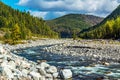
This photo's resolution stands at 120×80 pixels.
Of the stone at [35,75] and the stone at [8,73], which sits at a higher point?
the stone at [8,73]

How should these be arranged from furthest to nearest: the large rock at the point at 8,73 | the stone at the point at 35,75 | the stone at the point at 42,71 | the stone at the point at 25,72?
the stone at the point at 42,71 < the stone at the point at 35,75 < the stone at the point at 25,72 < the large rock at the point at 8,73

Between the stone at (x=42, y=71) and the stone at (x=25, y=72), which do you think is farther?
the stone at (x=42, y=71)

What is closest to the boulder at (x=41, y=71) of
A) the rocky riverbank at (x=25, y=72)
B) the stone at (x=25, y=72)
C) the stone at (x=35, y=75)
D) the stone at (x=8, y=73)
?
the rocky riverbank at (x=25, y=72)

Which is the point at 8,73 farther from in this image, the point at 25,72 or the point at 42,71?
the point at 42,71

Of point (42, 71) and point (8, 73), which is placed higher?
point (8, 73)

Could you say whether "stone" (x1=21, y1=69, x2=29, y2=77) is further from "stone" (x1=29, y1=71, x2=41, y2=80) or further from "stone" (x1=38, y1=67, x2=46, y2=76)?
"stone" (x1=38, y1=67, x2=46, y2=76)

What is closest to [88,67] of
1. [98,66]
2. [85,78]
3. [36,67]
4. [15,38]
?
[98,66]

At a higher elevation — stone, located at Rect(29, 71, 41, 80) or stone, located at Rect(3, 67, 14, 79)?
stone, located at Rect(3, 67, 14, 79)

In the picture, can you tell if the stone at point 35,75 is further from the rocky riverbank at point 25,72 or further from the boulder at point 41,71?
the boulder at point 41,71

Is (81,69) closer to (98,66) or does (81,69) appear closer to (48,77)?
(98,66)

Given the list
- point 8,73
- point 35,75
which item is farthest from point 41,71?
point 8,73

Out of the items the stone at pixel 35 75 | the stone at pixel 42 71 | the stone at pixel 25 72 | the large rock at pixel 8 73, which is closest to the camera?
the large rock at pixel 8 73

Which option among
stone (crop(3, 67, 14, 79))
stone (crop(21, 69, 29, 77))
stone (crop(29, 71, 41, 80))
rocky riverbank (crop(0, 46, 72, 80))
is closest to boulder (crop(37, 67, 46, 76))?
rocky riverbank (crop(0, 46, 72, 80))

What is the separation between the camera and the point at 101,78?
32.0 meters
